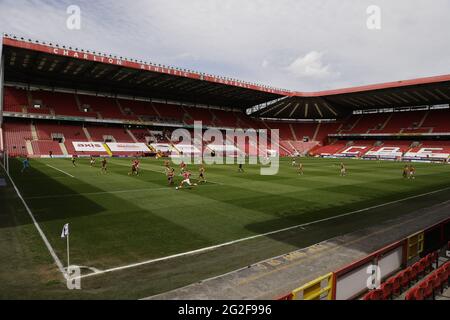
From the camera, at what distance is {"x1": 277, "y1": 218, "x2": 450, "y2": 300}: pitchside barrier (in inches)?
254

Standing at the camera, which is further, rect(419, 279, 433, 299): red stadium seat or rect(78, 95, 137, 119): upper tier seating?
rect(78, 95, 137, 119): upper tier seating

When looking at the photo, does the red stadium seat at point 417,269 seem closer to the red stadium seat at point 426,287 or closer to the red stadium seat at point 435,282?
the red stadium seat at point 435,282

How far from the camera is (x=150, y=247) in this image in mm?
10461

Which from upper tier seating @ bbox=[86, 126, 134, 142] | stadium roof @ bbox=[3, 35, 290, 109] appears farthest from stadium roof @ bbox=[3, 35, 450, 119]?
upper tier seating @ bbox=[86, 126, 134, 142]

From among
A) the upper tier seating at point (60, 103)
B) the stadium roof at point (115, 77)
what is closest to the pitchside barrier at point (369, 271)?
the stadium roof at point (115, 77)

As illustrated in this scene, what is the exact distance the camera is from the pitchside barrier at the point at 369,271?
21.2ft

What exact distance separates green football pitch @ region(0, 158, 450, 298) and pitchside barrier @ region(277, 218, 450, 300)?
3.06 metres

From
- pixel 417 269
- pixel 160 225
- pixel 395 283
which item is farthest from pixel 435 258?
pixel 160 225

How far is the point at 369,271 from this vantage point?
7.69m

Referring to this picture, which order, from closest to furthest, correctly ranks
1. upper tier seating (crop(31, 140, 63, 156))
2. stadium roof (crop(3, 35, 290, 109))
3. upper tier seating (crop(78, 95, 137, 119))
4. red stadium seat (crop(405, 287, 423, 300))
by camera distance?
red stadium seat (crop(405, 287, 423, 300)) → stadium roof (crop(3, 35, 290, 109)) → upper tier seating (crop(31, 140, 63, 156)) → upper tier seating (crop(78, 95, 137, 119))

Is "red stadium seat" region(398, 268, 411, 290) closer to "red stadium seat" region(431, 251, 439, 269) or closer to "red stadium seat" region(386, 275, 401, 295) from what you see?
"red stadium seat" region(386, 275, 401, 295)

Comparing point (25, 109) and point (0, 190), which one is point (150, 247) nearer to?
point (0, 190)

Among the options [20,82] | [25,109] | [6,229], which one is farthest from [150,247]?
[20,82]
